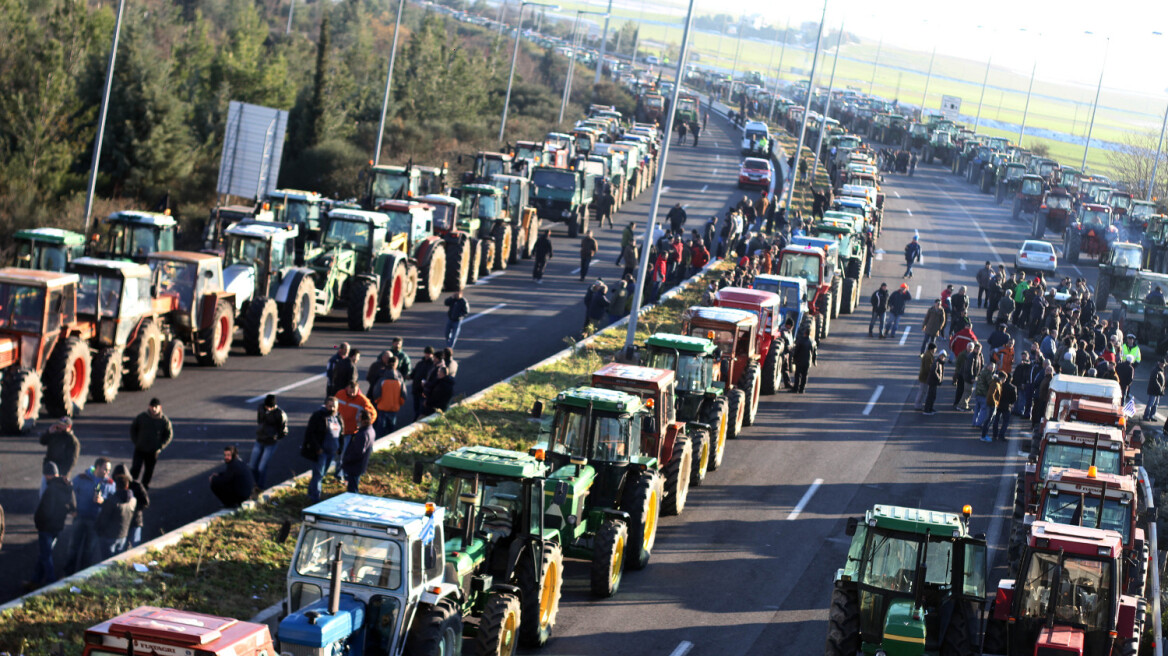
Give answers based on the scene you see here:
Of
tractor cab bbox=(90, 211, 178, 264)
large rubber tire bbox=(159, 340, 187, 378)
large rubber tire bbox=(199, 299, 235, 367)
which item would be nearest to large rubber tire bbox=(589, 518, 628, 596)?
large rubber tire bbox=(159, 340, 187, 378)

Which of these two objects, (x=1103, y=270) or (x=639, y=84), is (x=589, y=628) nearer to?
(x=1103, y=270)

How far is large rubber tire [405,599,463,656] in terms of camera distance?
416 inches

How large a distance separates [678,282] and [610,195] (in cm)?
975

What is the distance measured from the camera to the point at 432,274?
30.6m

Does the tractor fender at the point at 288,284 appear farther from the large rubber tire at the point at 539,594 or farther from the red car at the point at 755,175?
the red car at the point at 755,175

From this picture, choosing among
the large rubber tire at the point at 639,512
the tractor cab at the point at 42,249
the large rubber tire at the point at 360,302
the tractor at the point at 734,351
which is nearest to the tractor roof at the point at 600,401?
the large rubber tire at the point at 639,512

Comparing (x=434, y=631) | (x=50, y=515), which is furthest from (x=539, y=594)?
(x=50, y=515)

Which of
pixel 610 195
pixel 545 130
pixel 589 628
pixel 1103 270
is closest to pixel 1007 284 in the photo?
pixel 1103 270

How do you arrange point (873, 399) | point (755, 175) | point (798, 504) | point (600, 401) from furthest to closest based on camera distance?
point (755, 175)
point (873, 399)
point (798, 504)
point (600, 401)

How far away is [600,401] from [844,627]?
13.8 ft

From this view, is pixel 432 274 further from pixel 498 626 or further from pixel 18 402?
pixel 498 626

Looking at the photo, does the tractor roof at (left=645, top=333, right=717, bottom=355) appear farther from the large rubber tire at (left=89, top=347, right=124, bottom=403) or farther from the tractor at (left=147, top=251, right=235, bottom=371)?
the large rubber tire at (left=89, top=347, right=124, bottom=403)

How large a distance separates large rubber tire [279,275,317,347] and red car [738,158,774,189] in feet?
114

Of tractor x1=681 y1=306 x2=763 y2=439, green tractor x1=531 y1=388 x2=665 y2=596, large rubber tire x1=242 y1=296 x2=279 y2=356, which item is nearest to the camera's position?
green tractor x1=531 y1=388 x2=665 y2=596
